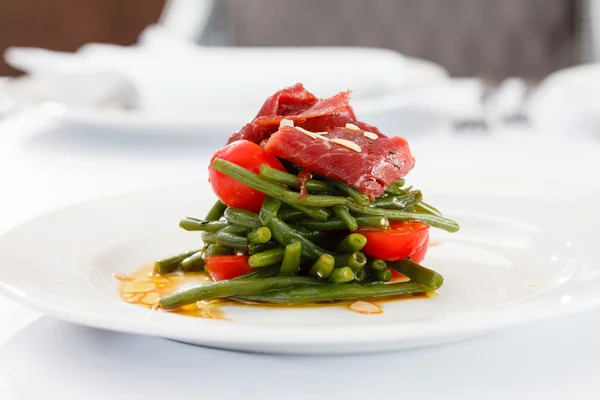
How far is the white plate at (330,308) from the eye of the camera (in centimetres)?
113

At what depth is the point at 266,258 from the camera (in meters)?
1.52

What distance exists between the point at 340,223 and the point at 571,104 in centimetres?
203

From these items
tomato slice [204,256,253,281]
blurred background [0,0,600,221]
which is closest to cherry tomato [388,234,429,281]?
tomato slice [204,256,253,281]

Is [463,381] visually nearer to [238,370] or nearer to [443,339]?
[443,339]

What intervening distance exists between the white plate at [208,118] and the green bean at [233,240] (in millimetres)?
1489

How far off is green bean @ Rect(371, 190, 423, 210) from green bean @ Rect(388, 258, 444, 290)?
0.42ft

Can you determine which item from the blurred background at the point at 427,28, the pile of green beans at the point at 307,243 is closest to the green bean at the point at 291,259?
the pile of green beans at the point at 307,243

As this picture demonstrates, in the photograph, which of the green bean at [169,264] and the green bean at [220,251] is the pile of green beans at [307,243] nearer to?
the green bean at [220,251]

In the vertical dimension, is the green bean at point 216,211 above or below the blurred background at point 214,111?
below

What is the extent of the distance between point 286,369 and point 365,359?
133mm

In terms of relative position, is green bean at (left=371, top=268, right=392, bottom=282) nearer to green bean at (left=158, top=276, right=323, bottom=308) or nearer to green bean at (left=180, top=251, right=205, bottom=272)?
green bean at (left=158, top=276, right=323, bottom=308)

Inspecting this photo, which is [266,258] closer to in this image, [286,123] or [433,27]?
[286,123]

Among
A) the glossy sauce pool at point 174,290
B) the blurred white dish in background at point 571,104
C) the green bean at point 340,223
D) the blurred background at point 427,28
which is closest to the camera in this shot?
the glossy sauce pool at point 174,290

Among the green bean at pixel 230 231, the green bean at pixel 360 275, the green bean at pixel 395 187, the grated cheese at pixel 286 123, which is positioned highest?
the grated cheese at pixel 286 123
